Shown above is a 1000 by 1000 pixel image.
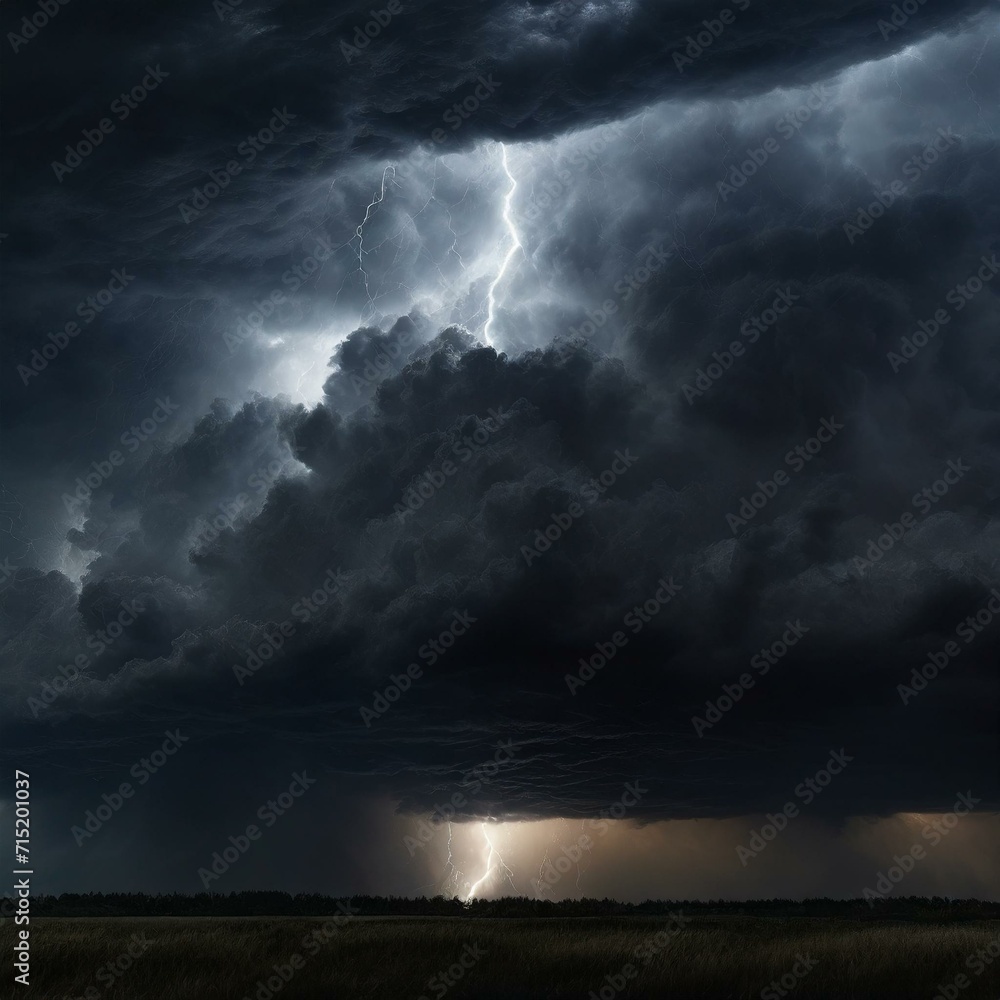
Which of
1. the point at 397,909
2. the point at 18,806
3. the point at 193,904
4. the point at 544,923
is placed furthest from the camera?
the point at 193,904

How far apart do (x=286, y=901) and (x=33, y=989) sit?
58188 millimetres

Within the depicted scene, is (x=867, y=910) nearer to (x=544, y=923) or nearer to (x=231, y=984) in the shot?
(x=544, y=923)

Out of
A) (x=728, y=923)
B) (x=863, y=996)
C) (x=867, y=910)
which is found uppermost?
(x=867, y=910)

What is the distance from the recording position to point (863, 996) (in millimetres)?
30703

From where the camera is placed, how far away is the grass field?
101ft

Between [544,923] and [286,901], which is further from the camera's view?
[286,901]

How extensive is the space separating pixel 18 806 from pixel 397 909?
169 feet

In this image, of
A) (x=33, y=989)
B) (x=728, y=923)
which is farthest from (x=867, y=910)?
(x=33, y=989)

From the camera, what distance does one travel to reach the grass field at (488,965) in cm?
3083

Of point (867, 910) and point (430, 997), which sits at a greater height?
point (867, 910)

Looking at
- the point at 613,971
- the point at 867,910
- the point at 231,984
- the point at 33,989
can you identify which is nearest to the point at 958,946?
the point at 613,971

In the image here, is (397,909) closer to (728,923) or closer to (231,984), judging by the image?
(728,923)

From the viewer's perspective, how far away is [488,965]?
1346 inches

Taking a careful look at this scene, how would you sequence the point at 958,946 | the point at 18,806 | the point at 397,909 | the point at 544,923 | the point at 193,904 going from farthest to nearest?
1. the point at 193,904
2. the point at 397,909
3. the point at 544,923
4. the point at 958,946
5. the point at 18,806
